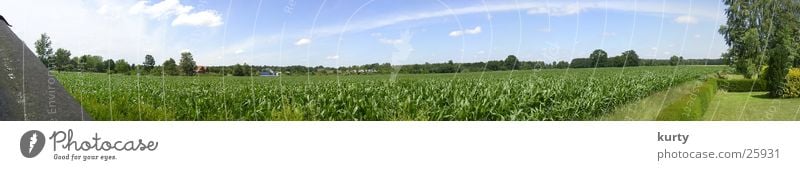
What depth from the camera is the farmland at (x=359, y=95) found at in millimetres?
4902

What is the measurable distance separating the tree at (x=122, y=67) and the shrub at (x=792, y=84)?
17.3 feet

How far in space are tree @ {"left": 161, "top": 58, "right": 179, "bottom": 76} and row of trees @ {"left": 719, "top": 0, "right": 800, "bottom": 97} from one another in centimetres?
432

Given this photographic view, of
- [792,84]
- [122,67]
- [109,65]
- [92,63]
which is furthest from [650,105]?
[92,63]

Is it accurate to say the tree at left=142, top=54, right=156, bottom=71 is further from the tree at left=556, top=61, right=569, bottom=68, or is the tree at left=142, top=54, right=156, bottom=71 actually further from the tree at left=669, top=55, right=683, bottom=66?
the tree at left=669, top=55, right=683, bottom=66

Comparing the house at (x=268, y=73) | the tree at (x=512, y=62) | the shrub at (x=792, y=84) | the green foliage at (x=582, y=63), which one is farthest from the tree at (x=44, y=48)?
the shrub at (x=792, y=84)

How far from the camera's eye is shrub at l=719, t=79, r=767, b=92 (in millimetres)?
4934

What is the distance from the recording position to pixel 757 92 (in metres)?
5.02

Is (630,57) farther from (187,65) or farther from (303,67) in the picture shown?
(187,65)

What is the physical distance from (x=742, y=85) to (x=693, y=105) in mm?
507
